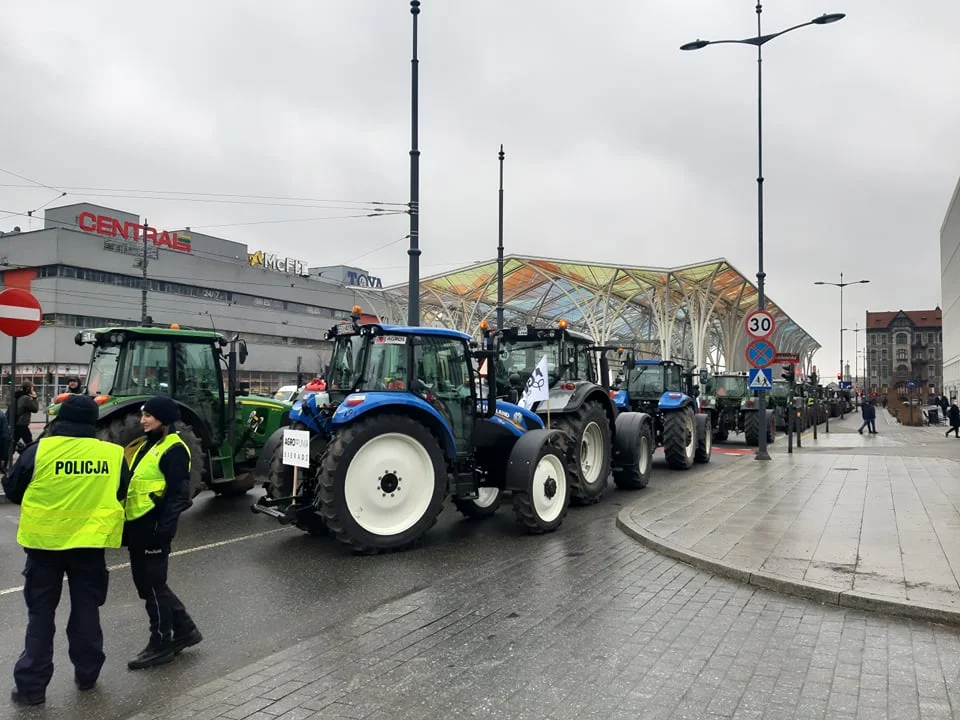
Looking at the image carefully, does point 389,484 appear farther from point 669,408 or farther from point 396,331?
point 669,408

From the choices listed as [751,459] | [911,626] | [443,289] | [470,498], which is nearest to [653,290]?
[443,289]

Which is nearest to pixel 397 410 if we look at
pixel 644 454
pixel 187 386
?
pixel 187 386

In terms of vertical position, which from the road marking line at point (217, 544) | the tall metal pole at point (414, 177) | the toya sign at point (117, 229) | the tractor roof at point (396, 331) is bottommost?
the road marking line at point (217, 544)

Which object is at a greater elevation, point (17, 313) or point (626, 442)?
point (17, 313)

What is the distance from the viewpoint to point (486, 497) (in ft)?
32.7

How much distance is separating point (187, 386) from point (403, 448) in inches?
166

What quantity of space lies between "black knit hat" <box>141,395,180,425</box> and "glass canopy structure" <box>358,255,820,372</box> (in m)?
42.9

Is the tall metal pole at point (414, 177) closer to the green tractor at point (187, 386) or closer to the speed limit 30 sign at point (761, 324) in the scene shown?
the green tractor at point (187, 386)

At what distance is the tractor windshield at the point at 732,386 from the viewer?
86.8ft

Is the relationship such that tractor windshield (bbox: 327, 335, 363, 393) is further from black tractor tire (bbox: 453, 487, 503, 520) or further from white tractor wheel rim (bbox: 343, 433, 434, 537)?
black tractor tire (bbox: 453, 487, 503, 520)

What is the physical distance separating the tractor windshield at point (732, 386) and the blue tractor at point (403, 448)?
1896 centimetres

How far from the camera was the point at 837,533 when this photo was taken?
811 centimetres

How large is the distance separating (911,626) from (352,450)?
16.0 feet

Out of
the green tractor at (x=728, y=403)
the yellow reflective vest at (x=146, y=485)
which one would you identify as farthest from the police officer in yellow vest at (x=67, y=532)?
the green tractor at (x=728, y=403)
